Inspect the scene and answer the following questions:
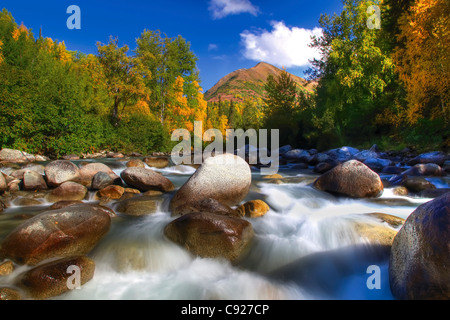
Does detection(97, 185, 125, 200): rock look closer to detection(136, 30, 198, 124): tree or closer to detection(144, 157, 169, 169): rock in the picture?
detection(144, 157, 169, 169): rock

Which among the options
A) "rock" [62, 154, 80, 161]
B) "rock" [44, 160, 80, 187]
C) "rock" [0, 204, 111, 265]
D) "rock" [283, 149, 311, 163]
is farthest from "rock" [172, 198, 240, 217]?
"rock" [283, 149, 311, 163]

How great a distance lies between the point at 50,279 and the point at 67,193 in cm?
396

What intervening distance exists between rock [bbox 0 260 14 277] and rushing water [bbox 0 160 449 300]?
2.78 ft

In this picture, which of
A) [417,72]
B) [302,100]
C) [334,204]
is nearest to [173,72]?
[302,100]

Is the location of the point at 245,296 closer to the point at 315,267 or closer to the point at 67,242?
the point at 315,267

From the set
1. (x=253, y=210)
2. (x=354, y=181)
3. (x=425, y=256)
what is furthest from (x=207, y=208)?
(x=354, y=181)

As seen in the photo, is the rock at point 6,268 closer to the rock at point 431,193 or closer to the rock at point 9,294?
the rock at point 9,294

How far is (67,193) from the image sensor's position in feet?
19.4

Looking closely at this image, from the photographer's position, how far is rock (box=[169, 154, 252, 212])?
16.9 ft

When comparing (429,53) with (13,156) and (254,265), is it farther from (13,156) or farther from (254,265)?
(13,156)

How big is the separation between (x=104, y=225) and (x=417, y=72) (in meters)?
17.1

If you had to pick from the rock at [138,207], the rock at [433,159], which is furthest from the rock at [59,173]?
the rock at [433,159]

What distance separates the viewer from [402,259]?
2461mm
